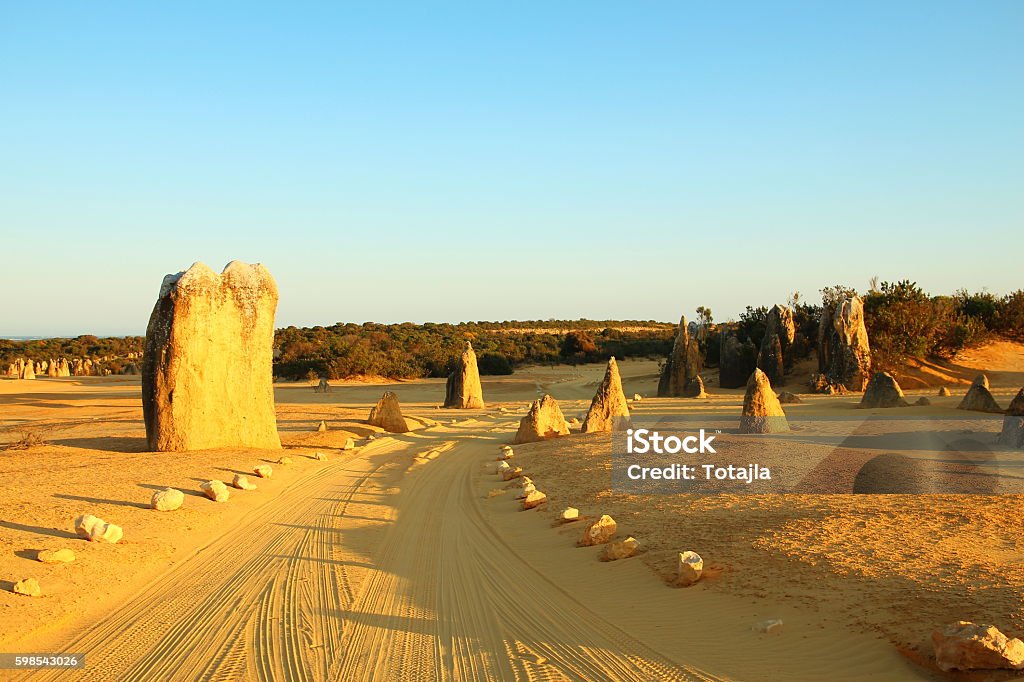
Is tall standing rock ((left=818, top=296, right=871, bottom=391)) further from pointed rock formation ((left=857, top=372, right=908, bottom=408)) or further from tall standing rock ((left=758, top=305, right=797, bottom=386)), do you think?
pointed rock formation ((left=857, top=372, right=908, bottom=408))

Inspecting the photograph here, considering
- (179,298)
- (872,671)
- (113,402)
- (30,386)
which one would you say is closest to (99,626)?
(872,671)

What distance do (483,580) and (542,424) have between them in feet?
32.1

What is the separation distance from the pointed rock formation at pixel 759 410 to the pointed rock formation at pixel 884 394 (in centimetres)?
591

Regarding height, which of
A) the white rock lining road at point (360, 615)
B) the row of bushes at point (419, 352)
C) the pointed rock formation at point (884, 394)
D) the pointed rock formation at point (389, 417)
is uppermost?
the row of bushes at point (419, 352)

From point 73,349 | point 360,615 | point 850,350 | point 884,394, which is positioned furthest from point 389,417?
point 73,349

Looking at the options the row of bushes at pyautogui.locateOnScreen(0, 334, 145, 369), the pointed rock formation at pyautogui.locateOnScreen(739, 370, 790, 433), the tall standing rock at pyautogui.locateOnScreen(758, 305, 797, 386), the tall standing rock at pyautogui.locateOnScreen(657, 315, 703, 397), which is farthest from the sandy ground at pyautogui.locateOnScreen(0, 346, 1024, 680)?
the row of bushes at pyautogui.locateOnScreen(0, 334, 145, 369)

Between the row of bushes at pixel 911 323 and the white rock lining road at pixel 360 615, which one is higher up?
the row of bushes at pixel 911 323

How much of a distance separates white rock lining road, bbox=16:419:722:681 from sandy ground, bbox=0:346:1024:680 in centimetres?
2

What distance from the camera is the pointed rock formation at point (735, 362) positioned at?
102ft

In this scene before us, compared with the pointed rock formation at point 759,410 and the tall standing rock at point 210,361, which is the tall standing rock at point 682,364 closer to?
the pointed rock formation at point 759,410

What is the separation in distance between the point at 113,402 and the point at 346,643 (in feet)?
90.6

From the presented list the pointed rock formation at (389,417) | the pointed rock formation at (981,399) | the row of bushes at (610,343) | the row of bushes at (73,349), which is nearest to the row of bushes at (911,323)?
the row of bushes at (610,343)

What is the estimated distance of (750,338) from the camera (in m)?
33.6

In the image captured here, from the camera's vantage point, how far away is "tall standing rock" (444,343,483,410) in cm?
2738
